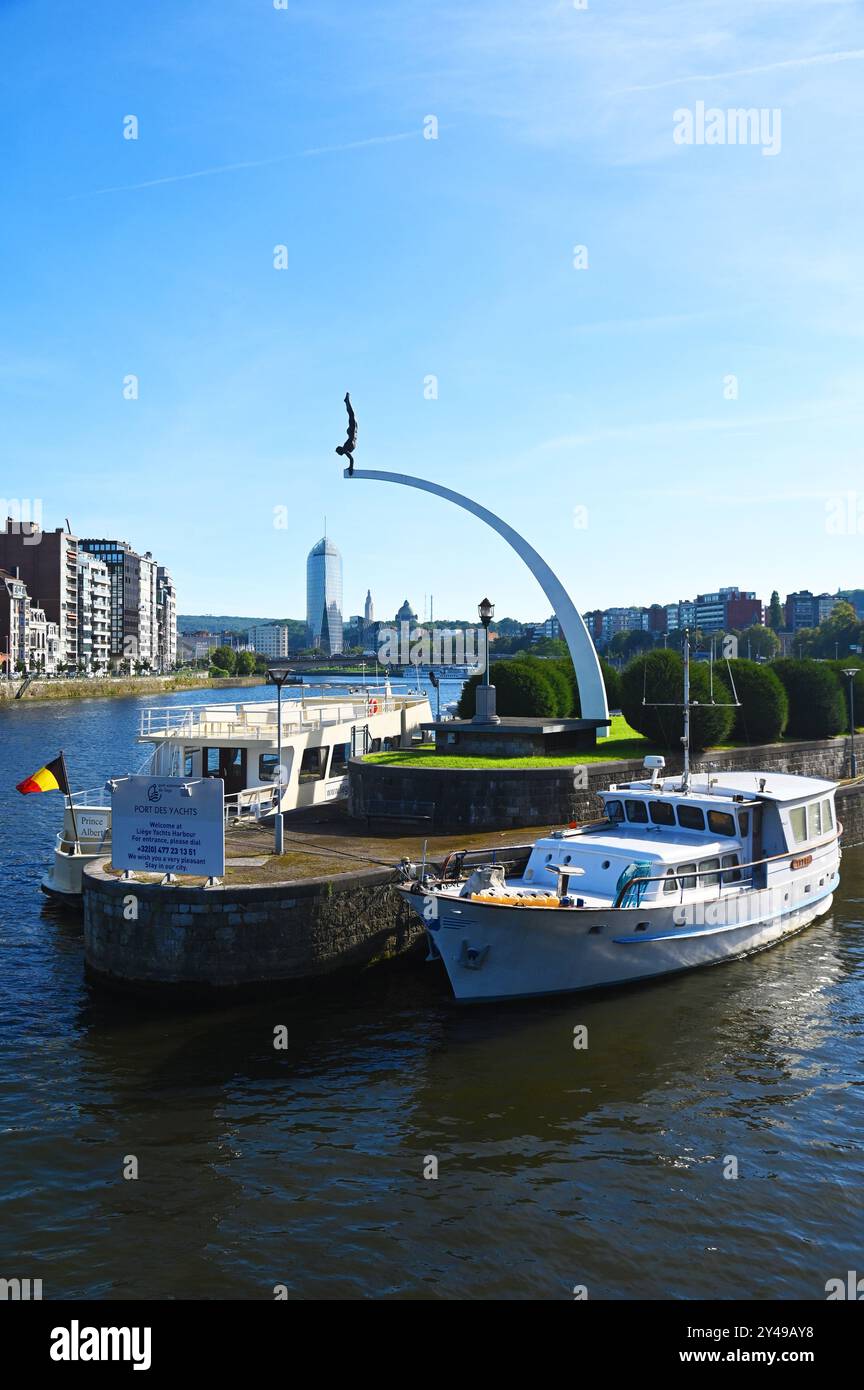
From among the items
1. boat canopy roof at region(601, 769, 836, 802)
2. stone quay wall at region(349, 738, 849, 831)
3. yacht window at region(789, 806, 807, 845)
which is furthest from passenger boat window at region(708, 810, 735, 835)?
stone quay wall at region(349, 738, 849, 831)

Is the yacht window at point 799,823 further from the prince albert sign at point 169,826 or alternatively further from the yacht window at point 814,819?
the prince albert sign at point 169,826

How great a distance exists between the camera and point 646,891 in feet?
68.8

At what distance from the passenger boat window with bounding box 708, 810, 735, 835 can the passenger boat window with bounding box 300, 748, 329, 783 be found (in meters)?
14.2

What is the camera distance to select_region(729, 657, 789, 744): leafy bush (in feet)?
135

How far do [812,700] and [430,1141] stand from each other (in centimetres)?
3481

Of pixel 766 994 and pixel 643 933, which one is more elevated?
pixel 643 933

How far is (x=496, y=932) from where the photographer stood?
19219 mm

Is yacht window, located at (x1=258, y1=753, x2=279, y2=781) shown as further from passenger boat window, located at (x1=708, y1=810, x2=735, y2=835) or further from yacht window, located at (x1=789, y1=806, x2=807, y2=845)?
yacht window, located at (x1=789, y1=806, x2=807, y2=845)

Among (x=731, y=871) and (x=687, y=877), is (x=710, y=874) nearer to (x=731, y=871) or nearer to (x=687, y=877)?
(x=687, y=877)

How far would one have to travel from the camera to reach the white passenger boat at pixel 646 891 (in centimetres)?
1936
